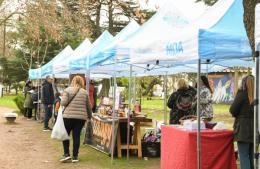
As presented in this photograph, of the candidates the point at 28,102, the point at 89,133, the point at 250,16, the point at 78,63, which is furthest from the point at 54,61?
the point at 250,16

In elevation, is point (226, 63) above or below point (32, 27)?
below

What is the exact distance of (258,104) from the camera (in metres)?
5.23

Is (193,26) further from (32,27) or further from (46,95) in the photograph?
(32,27)

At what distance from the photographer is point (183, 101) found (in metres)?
9.91

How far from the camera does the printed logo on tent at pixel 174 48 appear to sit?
6.90 metres

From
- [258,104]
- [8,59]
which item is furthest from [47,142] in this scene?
[8,59]

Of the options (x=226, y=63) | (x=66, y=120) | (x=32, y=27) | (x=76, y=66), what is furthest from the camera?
(x=32, y=27)

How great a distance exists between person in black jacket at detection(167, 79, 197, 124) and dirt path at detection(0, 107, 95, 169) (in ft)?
7.18

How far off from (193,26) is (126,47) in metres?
2.67

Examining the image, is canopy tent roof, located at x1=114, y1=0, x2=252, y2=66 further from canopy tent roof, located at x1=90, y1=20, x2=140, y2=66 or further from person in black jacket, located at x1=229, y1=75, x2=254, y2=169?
canopy tent roof, located at x1=90, y1=20, x2=140, y2=66

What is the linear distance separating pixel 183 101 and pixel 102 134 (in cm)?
240

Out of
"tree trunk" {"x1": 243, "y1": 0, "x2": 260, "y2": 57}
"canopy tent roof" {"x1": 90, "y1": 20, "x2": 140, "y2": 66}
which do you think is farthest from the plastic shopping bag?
"tree trunk" {"x1": 243, "y1": 0, "x2": 260, "y2": 57}

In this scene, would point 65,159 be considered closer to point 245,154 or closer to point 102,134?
point 102,134

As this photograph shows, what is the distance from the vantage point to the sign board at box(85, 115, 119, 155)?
10788 millimetres
